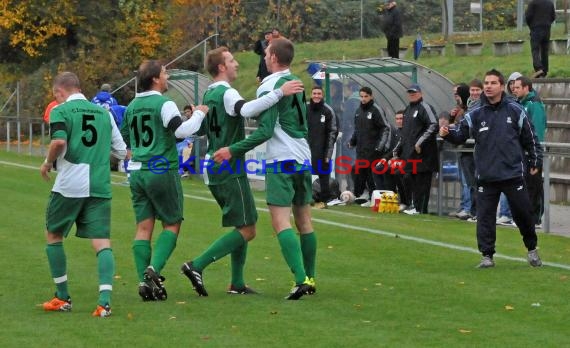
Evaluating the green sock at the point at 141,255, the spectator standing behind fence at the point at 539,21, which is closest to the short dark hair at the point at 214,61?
the green sock at the point at 141,255

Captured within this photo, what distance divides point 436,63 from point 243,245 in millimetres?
21864

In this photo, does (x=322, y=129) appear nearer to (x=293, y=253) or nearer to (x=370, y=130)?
(x=370, y=130)

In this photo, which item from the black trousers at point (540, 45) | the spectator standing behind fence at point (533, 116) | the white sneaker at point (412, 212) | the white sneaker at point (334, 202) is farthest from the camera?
the black trousers at point (540, 45)

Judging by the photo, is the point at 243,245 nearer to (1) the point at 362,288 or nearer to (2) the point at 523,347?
(1) the point at 362,288

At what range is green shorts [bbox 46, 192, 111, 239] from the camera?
10062mm

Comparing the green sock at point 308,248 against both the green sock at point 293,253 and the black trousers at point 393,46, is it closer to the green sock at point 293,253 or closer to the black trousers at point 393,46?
the green sock at point 293,253

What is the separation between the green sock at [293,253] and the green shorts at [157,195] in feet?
2.87

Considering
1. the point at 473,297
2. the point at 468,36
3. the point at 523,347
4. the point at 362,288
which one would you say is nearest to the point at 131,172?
the point at 362,288

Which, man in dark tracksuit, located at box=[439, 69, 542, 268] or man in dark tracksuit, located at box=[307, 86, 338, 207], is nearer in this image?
man in dark tracksuit, located at box=[439, 69, 542, 268]

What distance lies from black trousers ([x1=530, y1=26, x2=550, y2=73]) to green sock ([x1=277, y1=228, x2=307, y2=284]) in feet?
48.5

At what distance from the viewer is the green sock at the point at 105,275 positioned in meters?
9.88

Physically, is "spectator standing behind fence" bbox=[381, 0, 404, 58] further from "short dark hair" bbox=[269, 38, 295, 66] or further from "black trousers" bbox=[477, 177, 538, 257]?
"short dark hair" bbox=[269, 38, 295, 66]

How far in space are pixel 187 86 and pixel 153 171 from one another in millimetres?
21112

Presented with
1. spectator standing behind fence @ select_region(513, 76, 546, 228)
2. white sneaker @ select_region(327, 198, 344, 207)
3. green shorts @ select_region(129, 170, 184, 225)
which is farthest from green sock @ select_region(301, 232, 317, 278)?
white sneaker @ select_region(327, 198, 344, 207)
